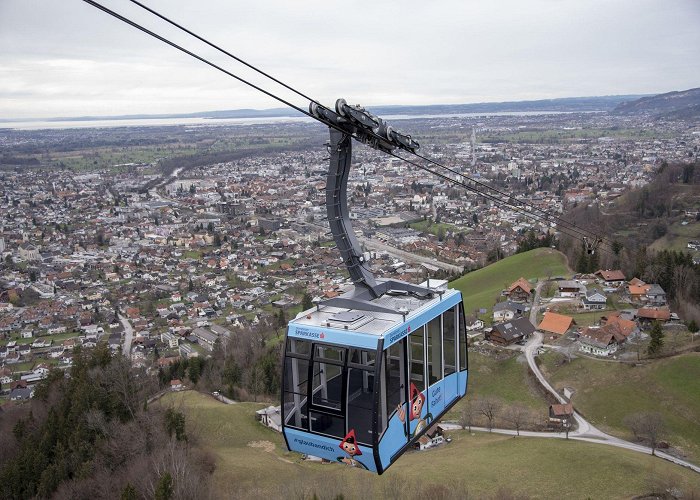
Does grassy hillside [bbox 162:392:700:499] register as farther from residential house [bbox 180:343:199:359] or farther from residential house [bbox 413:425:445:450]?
residential house [bbox 180:343:199:359]

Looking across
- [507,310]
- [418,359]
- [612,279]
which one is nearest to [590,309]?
[507,310]

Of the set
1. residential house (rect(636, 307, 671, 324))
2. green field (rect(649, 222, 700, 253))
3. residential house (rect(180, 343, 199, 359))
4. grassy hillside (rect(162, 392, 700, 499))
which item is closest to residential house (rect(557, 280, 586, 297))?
residential house (rect(636, 307, 671, 324))

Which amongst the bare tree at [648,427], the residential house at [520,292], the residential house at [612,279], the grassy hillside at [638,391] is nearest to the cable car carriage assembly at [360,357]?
the bare tree at [648,427]

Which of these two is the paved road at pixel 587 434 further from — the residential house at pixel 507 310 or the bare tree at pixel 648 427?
the residential house at pixel 507 310

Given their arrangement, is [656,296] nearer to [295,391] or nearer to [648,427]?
[648,427]

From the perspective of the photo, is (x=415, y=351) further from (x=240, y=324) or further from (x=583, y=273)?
(x=583, y=273)
